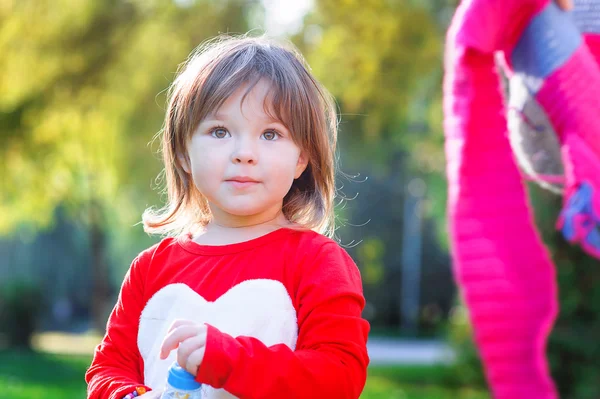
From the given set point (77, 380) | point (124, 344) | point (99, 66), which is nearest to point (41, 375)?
point (77, 380)

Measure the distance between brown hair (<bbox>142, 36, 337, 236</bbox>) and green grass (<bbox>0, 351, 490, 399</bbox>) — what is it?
7.12 metres

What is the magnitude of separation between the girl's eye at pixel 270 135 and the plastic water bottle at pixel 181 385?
1.59 ft

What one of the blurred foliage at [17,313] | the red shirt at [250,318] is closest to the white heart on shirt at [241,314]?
the red shirt at [250,318]

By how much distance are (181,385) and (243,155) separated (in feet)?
1.46

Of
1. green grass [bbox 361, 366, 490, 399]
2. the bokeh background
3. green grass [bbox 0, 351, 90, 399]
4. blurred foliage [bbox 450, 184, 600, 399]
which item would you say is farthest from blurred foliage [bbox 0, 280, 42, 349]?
Result: blurred foliage [bbox 450, 184, 600, 399]

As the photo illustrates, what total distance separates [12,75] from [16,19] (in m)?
0.51

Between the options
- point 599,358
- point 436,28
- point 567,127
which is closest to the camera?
point 567,127

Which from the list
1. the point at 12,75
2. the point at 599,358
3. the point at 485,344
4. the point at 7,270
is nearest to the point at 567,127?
the point at 485,344

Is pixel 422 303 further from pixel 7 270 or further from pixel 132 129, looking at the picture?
pixel 132 129

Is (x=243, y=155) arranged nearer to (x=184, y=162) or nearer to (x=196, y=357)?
(x=184, y=162)

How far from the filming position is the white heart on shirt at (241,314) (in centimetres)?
162

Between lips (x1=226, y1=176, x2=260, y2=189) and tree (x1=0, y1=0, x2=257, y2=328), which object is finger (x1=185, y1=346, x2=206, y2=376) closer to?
lips (x1=226, y1=176, x2=260, y2=189)

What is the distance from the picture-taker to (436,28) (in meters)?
7.43

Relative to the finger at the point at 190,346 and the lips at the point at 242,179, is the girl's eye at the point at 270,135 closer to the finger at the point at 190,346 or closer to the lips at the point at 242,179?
the lips at the point at 242,179
